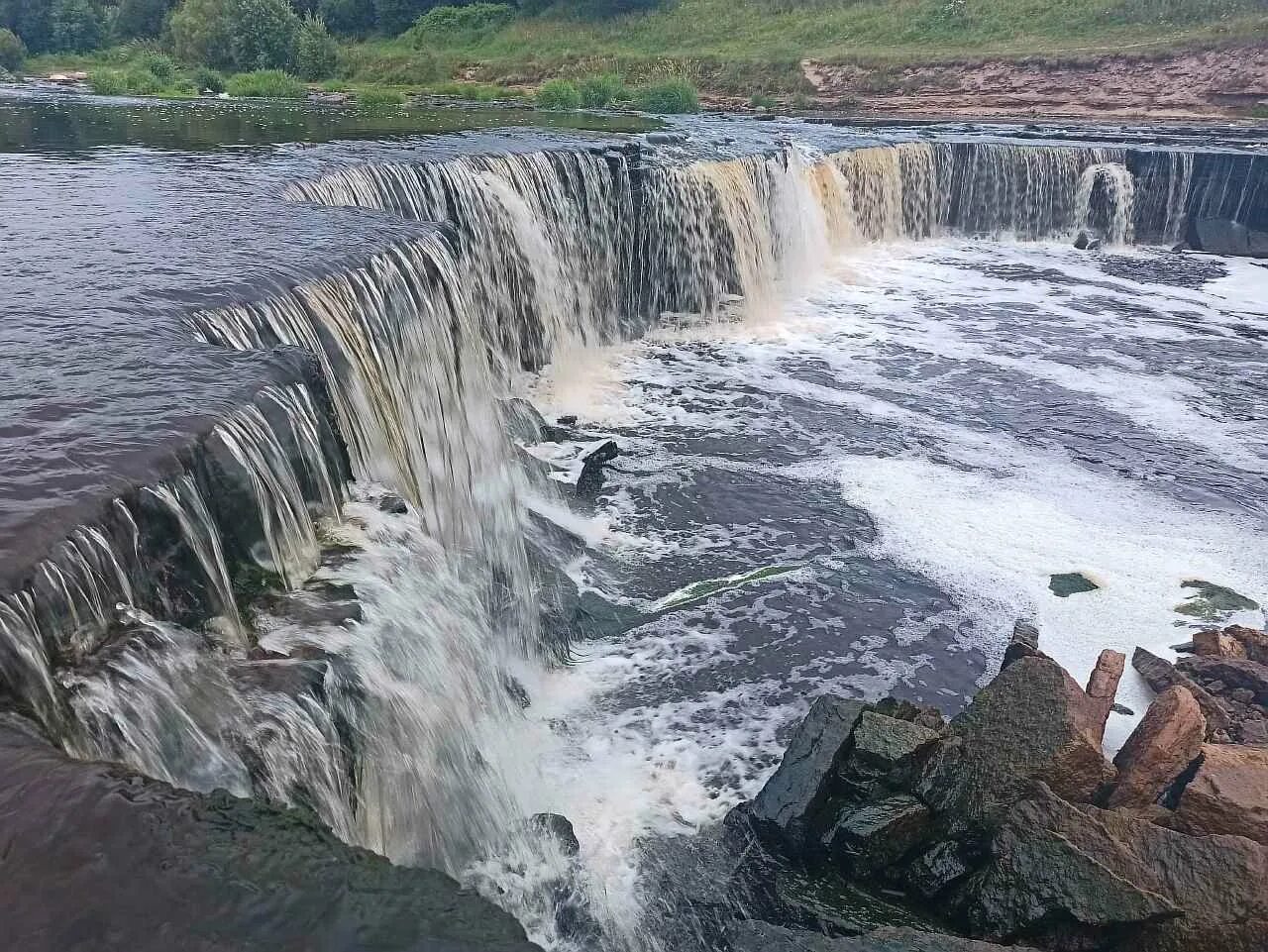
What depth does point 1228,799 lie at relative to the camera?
4.99 metres

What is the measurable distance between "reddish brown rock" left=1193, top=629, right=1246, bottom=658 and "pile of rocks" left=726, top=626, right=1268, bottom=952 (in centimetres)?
101

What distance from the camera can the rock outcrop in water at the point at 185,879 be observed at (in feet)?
8.80

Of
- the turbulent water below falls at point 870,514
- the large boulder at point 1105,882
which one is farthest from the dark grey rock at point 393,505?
the large boulder at point 1105,882

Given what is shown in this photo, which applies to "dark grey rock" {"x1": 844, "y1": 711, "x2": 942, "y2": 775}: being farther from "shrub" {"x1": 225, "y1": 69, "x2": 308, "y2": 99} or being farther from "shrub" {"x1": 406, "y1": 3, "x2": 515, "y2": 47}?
"shrub" {"x1": 406, "y1": 3, "x2": 515, "y2": 47}

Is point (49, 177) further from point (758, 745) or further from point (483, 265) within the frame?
point (758, 745)

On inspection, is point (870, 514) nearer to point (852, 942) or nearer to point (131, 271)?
point (852, 942)

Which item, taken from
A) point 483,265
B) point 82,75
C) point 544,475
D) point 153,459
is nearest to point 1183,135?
point 483,265

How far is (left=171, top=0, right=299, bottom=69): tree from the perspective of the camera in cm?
4100

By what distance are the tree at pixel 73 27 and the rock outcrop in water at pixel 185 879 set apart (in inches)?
2343

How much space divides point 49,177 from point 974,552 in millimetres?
12028

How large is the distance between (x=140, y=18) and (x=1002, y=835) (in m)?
62.4

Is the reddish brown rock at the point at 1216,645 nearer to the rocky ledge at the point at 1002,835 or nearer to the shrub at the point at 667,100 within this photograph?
the rocky ledge at the point at 1002,835

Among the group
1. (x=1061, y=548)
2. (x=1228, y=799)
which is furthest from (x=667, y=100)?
(x=1228, y=799)

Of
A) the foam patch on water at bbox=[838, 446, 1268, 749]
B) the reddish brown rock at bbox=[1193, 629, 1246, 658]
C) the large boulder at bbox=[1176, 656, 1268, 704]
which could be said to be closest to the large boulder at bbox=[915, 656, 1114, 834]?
the foam patch on water at bbox=[838, 446, 1268, 749]
